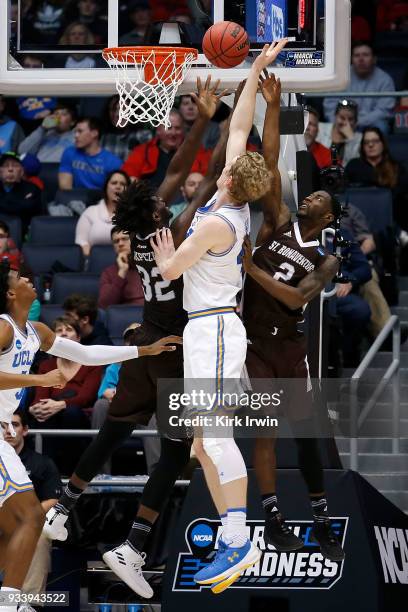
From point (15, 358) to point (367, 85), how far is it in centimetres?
738

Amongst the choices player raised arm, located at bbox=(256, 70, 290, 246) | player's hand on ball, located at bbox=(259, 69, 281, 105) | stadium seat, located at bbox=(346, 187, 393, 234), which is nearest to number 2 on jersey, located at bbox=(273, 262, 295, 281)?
player raised arm, located at bbox=(256, 70, 290, 246)

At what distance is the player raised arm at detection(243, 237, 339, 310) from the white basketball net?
3.47 ft

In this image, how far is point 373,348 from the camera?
12062 mm

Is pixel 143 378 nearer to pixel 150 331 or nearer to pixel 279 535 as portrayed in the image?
pixel 150 331

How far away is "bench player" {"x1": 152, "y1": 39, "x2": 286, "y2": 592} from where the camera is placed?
8375 mm

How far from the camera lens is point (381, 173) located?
45.3 feet

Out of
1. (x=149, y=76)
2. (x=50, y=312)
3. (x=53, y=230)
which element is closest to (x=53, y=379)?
(x=149, y=76)

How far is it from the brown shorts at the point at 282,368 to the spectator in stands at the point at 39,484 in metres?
2.67

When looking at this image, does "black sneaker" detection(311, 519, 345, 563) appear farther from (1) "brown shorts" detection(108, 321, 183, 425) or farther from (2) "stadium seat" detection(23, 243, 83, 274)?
(2) "stadium seat" detection(23, 243, 83, 274)

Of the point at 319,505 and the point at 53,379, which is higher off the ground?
the point at 53,379

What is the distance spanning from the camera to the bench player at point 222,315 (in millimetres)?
8375

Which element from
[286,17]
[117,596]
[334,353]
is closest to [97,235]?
[334,353]

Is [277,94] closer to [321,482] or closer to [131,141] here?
[321,482]

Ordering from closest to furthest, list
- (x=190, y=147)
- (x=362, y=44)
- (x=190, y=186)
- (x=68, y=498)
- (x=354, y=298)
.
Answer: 1. (x=190, y=147)
2. (x=68, y=498)
3. (x=354, y=298)
4. (x=190, y=186)
5. (x=362, y=44)
